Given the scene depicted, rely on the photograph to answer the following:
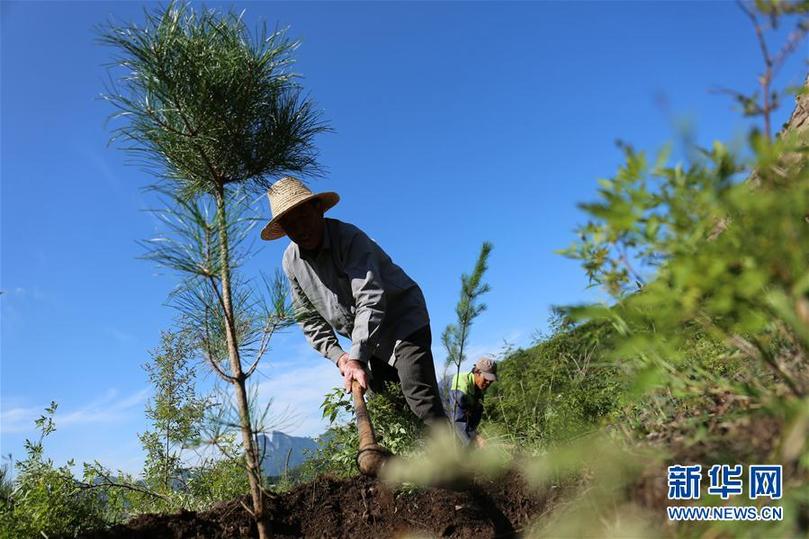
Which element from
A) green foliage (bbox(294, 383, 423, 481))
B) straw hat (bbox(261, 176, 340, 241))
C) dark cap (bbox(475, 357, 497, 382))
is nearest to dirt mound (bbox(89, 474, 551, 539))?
green foliage (bbox(294, 383, 423, 481))

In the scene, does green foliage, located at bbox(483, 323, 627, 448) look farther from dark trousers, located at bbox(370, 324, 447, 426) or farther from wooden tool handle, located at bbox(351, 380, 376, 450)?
wooden tool handle, located at bbox(351, 380, 376, 450)

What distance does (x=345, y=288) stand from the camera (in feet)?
12.4

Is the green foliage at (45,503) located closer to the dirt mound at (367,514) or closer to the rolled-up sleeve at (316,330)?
the dirt mound at (367,514)

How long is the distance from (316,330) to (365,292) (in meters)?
0.73

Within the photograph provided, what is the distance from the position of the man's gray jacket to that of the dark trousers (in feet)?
0.24

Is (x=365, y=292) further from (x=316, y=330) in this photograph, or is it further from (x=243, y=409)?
(x=243, y=409)

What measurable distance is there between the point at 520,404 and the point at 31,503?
3281 millimetres

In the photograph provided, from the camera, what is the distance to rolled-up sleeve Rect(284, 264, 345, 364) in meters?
3.81

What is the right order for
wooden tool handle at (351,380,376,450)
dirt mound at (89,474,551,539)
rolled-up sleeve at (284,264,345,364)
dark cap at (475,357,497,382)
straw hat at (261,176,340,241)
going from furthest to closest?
1. dark cap at (475,357,497,382)
2. rolled-up sleeve at (284,264,345,364)
3. straw hat at (261,176,340,241)
4. dirt mound at (89,474,551,539)
5. wooden tool handle at (351,380,376,450)

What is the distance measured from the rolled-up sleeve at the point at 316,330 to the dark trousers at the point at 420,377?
14.2 inches

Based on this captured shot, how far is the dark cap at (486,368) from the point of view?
21.9ft

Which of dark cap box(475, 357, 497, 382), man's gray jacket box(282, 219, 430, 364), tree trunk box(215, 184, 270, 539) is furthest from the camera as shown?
dark cap box(475, 357, 497, 382)

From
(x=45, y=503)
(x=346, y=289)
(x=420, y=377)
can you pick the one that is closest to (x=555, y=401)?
(x=420, y=377)

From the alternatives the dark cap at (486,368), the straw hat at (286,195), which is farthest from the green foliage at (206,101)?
the dark cap at (486,368)
